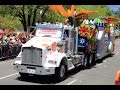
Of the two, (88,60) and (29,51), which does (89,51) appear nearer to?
(88,60)

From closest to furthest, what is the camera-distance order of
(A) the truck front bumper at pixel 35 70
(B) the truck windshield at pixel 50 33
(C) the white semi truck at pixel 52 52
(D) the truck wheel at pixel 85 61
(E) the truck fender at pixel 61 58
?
(A) the truck front bumper at pixel 35 70 < (C) the white semi truck at pixel 52 52 < (E) the truck fender at pixel 61 58 < (B) the truck windshield at pixel 50 33 < (D) the truck wheel at pixel 85 61

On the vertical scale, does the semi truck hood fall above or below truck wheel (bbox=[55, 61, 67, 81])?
above

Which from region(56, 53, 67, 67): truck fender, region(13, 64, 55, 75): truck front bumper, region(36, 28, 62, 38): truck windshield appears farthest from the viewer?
region(36, 28, 62, 38): truck windshield

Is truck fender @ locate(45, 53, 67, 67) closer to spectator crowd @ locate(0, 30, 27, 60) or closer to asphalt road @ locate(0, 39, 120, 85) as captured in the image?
asphalt road @ locate(0, 39, 120, 85)

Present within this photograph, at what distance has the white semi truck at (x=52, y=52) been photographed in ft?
42.6

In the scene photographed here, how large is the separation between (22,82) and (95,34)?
7924 mm

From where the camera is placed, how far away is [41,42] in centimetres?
1355

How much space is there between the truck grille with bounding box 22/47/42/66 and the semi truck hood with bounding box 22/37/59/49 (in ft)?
0.53

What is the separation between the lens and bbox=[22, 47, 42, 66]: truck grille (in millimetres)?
12963

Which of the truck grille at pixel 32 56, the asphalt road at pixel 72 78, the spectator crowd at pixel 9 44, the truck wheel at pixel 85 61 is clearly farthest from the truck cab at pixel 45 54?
the spectator crowd at pixel 9 44

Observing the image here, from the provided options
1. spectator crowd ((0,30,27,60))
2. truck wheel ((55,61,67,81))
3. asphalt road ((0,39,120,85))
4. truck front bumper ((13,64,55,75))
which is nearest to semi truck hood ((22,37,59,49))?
truck front bumper ((13,64,55,75))

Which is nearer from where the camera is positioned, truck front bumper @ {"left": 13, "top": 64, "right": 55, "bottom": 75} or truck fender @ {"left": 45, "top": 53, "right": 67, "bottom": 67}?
truck front bumper @ {"left": 13, "top": 64, "right": 55, "bottom": 75}

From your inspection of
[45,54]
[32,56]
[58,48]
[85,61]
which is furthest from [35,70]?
[85,61]

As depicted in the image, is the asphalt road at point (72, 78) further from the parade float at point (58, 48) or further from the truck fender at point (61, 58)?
the truck fender at point (61, 58)
